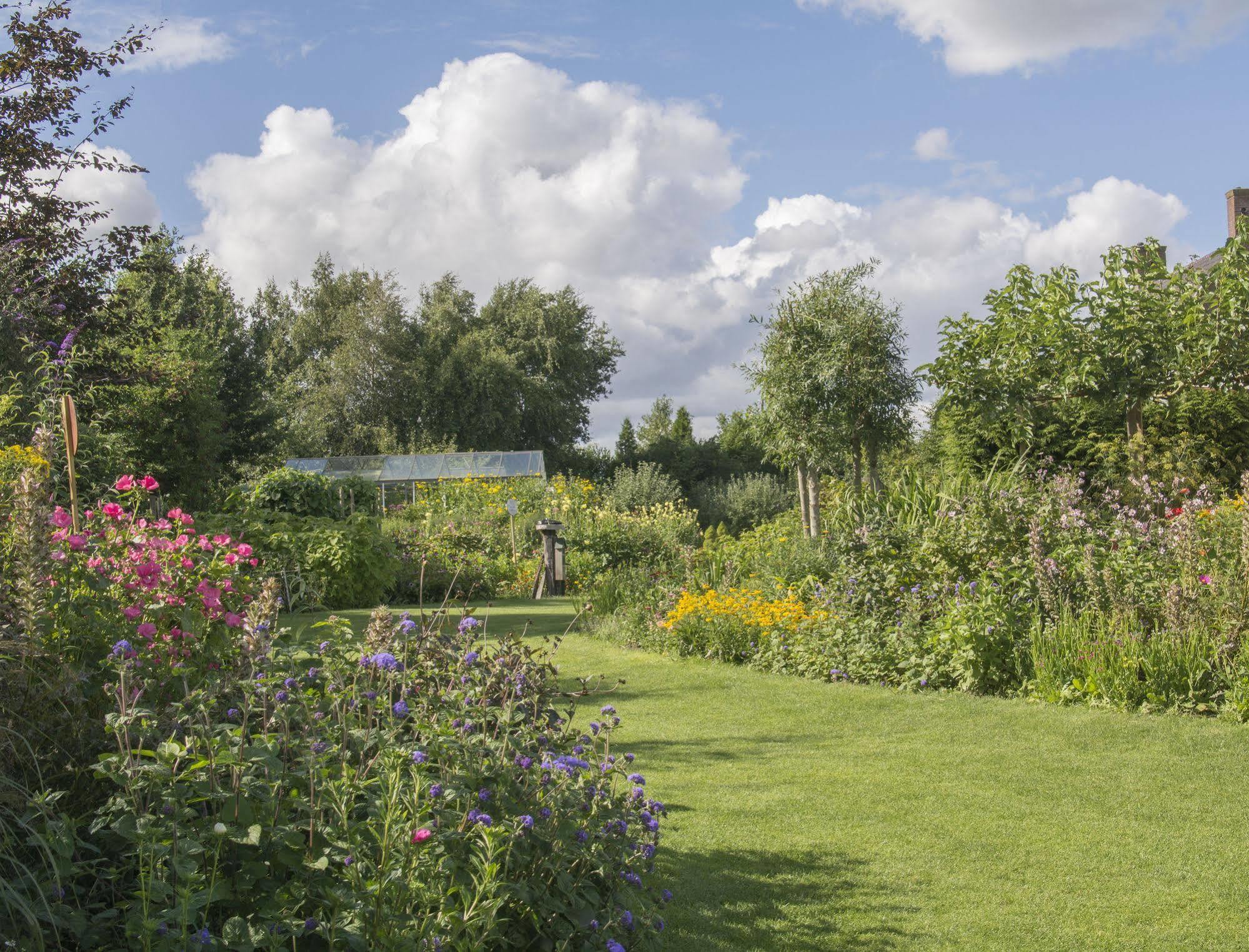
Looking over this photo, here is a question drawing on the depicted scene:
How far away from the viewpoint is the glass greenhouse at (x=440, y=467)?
2331cm

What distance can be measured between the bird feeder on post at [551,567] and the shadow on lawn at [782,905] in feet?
29.2

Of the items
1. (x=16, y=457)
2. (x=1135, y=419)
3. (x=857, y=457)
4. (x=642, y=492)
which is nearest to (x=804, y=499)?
(x=857, y=457)

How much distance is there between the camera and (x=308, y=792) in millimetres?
2406

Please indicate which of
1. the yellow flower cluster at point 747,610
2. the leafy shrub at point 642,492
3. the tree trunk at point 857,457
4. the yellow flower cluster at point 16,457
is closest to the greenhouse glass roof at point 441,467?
the leafy shrub at point 642,492

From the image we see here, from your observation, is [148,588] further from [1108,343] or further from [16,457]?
[1108,343]

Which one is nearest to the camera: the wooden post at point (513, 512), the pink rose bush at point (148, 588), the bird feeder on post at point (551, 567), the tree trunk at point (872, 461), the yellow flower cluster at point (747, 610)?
the pink rose bush at point (148, 588)

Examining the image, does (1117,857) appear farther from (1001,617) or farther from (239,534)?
(239,534)

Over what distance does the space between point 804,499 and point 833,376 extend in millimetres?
1978

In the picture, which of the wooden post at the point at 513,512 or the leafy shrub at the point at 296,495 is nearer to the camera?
the leafy shrub at the point at 296,495

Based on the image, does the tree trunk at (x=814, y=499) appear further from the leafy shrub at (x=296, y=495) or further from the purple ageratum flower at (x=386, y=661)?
the purple ageratum flower at (x=386, y=661)

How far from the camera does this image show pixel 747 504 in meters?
21.5

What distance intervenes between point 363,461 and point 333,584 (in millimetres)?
14257

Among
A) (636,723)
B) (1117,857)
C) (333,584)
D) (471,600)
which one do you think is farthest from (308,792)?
(471,600)

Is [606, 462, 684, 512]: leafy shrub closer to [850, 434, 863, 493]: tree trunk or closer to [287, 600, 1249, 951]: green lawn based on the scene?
[850, 434, 863, 493]: tree trunk
